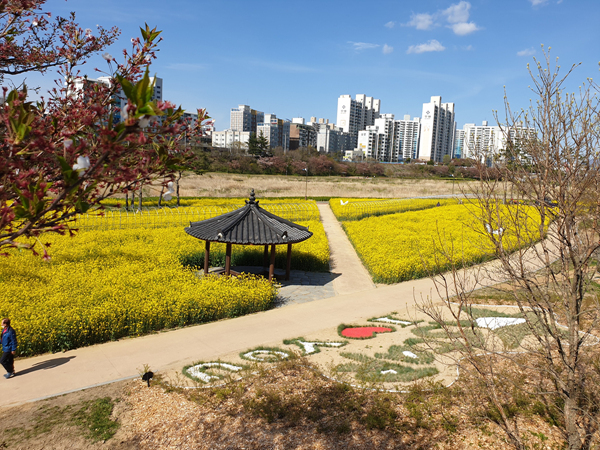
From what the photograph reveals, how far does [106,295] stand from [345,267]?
8.79 metres

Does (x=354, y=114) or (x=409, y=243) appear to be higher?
(x=354, y=114)

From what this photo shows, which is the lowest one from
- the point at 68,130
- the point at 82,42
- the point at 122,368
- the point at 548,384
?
the point at 122,368

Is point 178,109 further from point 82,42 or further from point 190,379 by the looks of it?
point 190,379

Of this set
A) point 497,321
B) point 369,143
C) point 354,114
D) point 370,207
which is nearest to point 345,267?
point 497,321

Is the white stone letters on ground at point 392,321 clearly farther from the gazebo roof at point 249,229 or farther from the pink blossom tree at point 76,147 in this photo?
the pink blossom tree at point 76,147

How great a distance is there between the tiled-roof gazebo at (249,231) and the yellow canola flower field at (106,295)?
1.10 metres

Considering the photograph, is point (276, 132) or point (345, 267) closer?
point (345, 267)

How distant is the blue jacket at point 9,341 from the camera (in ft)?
22.4

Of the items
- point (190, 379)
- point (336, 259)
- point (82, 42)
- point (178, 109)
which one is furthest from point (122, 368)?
point (336, 259)

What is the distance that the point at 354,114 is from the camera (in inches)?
5364

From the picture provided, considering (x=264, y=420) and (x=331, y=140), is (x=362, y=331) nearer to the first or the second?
(x=264, y=420)

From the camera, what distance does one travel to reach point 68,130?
2854 mm

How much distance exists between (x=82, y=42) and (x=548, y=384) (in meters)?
7.75

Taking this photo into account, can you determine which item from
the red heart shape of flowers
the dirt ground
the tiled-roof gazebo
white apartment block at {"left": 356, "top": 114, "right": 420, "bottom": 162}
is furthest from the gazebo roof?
white apartment block at {"left": 356, "top": 114, "right": 420, "bottom": 162}
